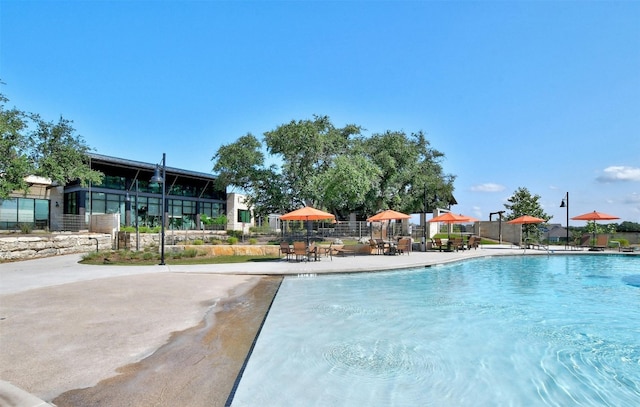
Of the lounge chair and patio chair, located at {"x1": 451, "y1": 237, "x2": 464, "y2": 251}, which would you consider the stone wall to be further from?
patio chair, located at {"x1": 451, "y1": 237, "x2": 464, "y2": 251}

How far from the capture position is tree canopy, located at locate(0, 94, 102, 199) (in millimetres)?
16359

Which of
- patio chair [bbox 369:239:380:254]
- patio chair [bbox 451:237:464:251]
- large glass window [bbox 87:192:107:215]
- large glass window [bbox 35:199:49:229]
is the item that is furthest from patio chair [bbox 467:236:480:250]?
large glass window [bbox 35:199:49:229]

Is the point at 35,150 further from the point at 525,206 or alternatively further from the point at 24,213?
the point at 525,206

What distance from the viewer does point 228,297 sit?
27.7 feet

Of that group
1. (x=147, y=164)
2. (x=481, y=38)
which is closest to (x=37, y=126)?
(x=147, y=164)

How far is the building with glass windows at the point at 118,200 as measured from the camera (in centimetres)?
2853

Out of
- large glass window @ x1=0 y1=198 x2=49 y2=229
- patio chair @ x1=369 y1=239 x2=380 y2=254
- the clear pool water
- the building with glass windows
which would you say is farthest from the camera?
the building with glass windows

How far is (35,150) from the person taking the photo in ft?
65.4

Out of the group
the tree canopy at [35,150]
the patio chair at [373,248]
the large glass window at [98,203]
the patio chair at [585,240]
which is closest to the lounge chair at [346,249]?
the patio chair at [373,248]

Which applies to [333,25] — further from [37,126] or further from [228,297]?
[37,126]

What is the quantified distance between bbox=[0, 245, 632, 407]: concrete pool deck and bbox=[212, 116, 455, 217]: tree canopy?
51.2 feet

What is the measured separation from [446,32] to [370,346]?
38.7 feet

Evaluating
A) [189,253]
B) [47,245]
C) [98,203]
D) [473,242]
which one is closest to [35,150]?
→ [47,245]

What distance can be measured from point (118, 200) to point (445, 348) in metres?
37.0
